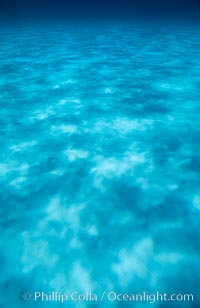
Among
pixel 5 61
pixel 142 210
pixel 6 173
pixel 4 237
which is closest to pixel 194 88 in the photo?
pixel 142 210

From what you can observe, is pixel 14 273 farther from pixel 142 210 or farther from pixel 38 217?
pixel 142 210

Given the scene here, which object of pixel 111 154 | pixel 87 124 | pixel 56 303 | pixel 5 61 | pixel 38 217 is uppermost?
pixel 5 61

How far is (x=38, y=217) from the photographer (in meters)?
3.71

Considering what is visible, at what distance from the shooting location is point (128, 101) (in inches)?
287

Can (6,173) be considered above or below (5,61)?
below

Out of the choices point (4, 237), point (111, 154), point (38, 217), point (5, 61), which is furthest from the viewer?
point (5, 61)

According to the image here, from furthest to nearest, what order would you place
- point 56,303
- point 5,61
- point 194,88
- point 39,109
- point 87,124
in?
point 5,61
point 194,88
point 39,109
point 87,124
point 56,303

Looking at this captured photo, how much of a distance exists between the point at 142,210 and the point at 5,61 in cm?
1053

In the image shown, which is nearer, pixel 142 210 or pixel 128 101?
pixel 142 210

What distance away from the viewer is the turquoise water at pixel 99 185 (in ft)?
9.82

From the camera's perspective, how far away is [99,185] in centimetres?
428

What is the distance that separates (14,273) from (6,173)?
2.12 metres

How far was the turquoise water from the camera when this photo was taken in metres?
2.99

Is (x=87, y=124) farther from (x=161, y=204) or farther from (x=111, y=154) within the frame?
(x=161, y=204)
